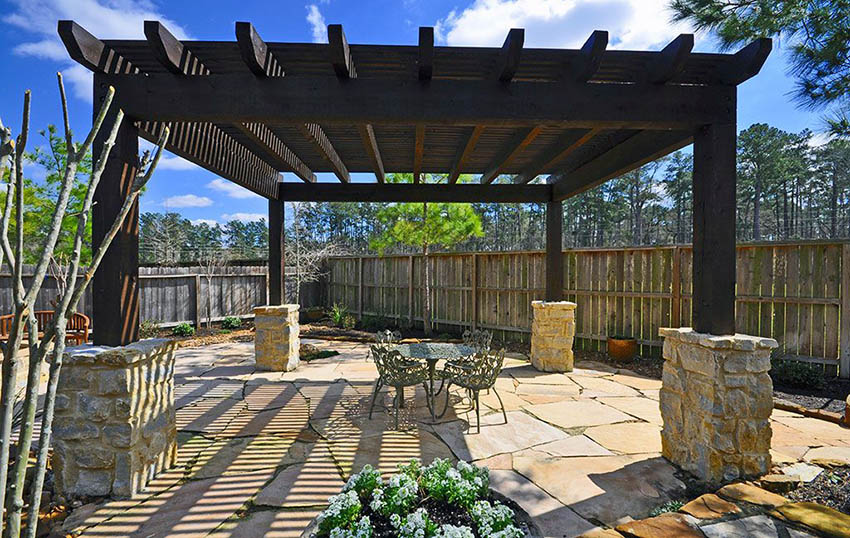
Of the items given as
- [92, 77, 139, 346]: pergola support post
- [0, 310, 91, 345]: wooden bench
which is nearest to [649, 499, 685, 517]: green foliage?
[92, 77, 139, 346]: pergola support post

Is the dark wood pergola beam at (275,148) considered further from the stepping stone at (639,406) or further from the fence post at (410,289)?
the stepping stone at (639,406)

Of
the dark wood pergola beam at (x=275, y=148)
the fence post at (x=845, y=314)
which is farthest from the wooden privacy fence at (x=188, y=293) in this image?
the fence post at (x=845, y=314)

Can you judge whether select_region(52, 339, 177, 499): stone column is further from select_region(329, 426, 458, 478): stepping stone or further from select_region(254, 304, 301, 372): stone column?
select_region(254, 304, 301, 372): stone column

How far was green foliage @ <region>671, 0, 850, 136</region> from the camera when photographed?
2818 mm

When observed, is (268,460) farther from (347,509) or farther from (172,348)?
(347,509)

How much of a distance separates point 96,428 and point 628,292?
6519 mm

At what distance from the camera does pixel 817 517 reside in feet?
5.89

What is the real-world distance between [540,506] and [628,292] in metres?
4.90

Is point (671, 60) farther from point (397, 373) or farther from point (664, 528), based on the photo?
point (397, 373)

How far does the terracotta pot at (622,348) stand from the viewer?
5.91 meters

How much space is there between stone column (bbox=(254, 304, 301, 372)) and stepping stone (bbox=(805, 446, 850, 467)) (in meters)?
5.10

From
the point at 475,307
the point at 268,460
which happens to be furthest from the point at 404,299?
the point at 268,460

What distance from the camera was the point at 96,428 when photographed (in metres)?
2.33

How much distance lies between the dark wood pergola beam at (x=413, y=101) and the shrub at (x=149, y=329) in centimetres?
635
